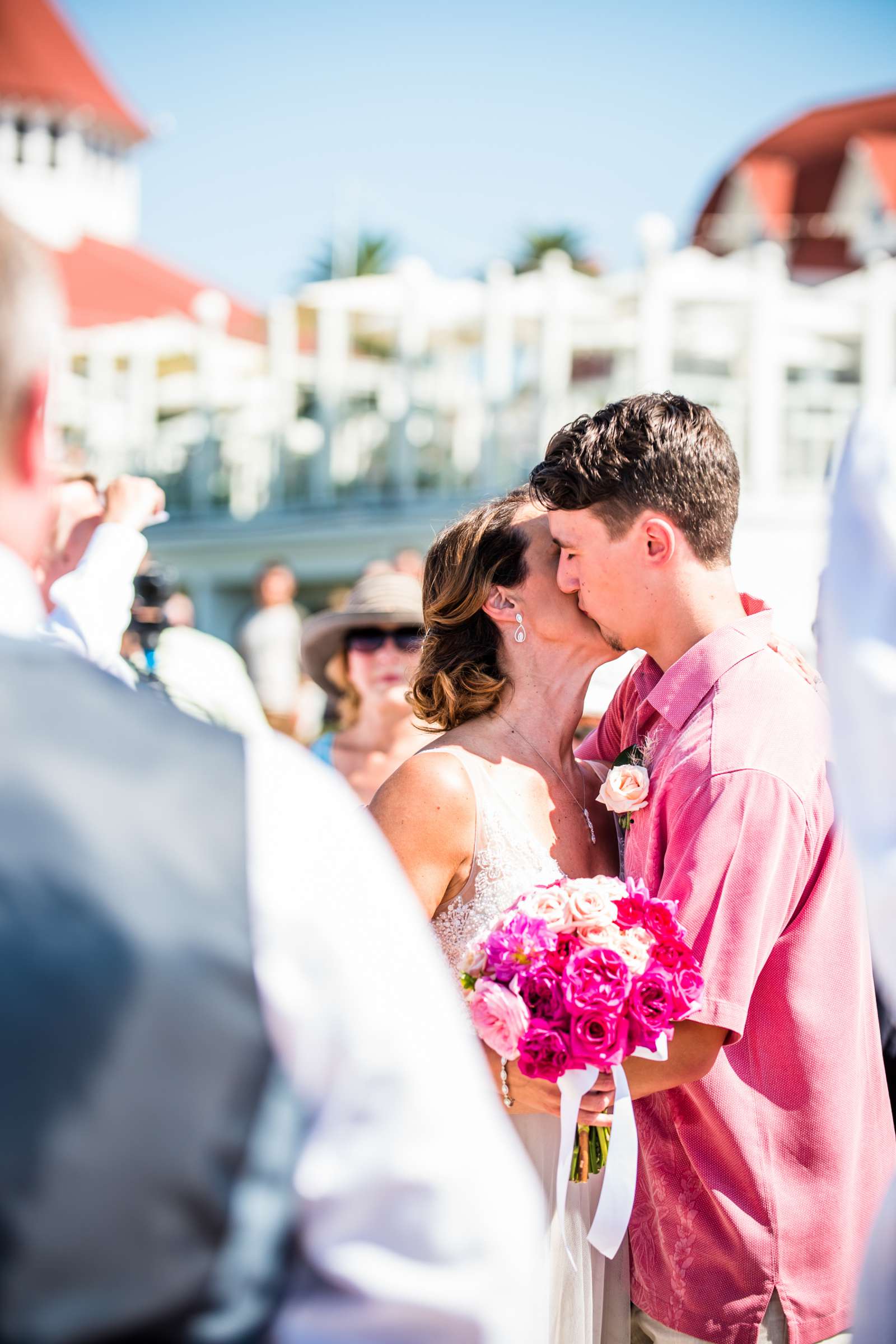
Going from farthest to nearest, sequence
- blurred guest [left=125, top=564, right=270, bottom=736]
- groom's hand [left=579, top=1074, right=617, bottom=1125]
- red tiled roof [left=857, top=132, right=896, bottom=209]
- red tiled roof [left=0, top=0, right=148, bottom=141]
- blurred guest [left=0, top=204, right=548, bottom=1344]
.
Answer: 1. red tiled roof [left=0, top=0, right=148, bottom=141]
2. red tiled roof [left=857, top=132, right=896, bottom=209]
3. blurred guest [left=125, top=564, right=270, bottom=736]
4. groom's hand [left=579, top=1074, right=617, bottom=1125]
5. blurred guest [left=0, top=204, right=548, bottom=1344]

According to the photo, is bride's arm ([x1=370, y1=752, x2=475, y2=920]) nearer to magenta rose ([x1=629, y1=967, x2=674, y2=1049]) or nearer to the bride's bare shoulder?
the bride's bare shoulder

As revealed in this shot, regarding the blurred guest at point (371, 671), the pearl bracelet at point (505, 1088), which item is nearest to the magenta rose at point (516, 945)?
the pearl bracelet at point (505, 1088)

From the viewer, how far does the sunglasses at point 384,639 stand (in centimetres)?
568

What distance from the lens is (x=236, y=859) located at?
112cm

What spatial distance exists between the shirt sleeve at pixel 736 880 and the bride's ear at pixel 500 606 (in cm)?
90

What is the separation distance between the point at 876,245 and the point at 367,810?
2085cm

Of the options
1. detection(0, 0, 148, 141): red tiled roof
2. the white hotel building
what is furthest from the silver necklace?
detection(0, 0, 148, 141): red tiled roof

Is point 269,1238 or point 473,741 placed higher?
point 269,1238

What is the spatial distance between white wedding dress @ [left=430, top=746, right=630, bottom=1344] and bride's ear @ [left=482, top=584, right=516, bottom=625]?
0.39 m

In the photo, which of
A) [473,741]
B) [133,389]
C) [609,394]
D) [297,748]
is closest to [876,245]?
[609,394]

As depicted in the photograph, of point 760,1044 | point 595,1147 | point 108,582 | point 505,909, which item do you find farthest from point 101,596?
point 760,1044

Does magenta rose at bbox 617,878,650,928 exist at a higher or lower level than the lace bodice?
higher

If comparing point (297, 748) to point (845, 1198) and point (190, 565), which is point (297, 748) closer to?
point (845, 1198)

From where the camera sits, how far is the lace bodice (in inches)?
108
